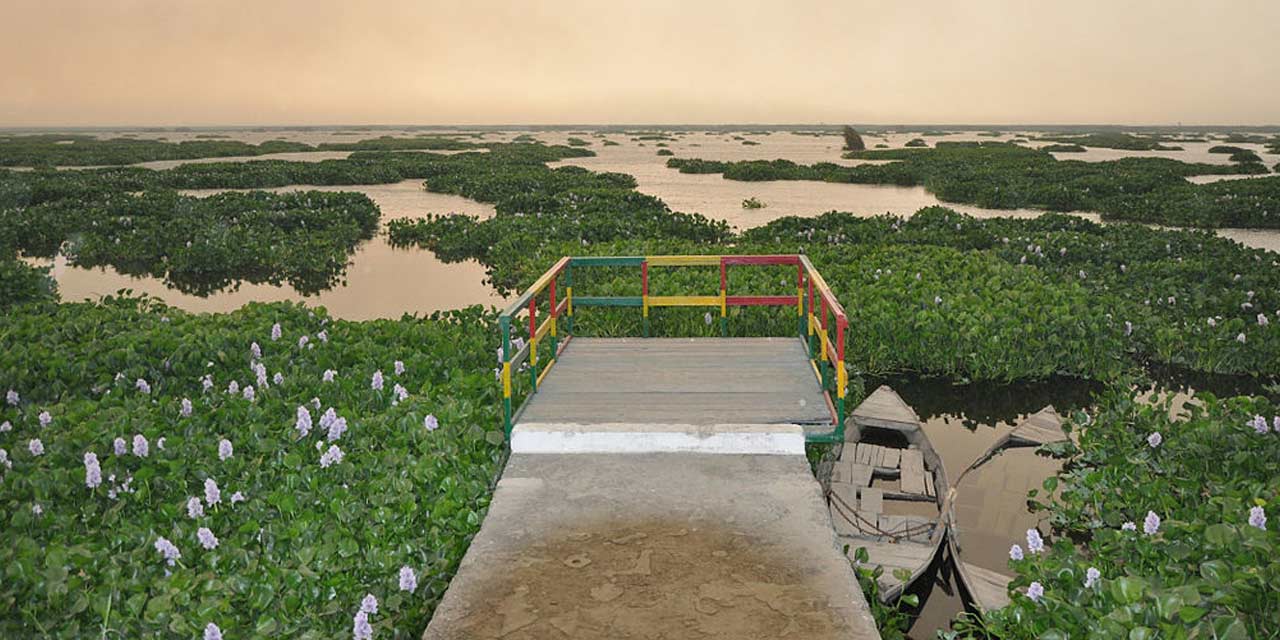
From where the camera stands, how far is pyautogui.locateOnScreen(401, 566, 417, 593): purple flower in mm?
4789

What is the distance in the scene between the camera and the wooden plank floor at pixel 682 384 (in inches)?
264

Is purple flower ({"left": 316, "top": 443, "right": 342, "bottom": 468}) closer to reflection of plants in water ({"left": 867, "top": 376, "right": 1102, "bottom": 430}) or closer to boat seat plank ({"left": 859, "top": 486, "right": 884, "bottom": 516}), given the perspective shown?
boat seat plank ({"left": 859, "top": 486, "right": 884, "bottom": 516})

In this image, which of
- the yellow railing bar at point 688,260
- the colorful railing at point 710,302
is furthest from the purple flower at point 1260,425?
the yellow railing bar at point 688,260

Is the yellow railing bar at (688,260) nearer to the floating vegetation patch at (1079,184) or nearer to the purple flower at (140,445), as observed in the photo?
the purple flower at (140,445)

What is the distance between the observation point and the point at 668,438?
6.31m

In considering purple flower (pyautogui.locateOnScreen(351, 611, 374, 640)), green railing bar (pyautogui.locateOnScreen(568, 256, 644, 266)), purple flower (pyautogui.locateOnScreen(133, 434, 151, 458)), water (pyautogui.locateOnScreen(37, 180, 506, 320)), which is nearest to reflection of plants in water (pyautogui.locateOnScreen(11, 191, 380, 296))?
water (pyautogui.locateOnScreen(37, 180, 506, 320))

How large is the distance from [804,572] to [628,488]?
4.77ft

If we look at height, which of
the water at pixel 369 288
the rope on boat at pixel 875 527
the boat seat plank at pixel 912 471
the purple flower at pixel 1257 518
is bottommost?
the water at pixel 369 288

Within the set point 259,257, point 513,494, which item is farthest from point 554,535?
point 259,257

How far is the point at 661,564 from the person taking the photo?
4668 millimetres

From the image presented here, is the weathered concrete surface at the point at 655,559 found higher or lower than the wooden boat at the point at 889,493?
higher

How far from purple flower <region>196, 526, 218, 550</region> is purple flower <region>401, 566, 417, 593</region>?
1120 millimetres

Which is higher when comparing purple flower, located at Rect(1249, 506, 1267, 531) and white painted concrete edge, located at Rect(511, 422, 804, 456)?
purple flower, located at Rect(1249, 506, 1267, 531)

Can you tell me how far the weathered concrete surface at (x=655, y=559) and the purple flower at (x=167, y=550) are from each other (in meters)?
1.61
